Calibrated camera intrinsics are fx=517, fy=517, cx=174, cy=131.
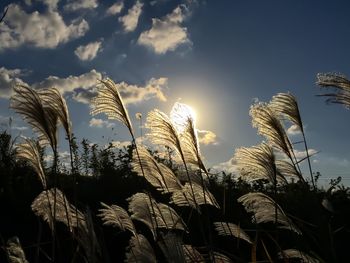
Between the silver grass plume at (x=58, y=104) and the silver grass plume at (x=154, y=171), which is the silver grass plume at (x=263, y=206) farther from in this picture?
the silver grass plume at (x=58, y=104)

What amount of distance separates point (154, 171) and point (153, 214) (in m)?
0.43

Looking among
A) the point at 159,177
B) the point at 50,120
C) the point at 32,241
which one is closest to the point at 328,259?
the point at 159,177

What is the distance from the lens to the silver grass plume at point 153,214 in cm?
409

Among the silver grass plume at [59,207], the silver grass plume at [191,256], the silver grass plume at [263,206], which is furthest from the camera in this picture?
the silver grass plume at [263,206]

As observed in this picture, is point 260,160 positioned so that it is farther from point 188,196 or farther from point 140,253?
point 140,253

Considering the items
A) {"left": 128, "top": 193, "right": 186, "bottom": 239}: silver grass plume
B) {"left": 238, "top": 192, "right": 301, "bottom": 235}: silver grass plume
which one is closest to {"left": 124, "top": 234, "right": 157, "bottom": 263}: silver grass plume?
{"left": 128, "top": 193, "right": 186, "bottom": 239}: silver grass plume

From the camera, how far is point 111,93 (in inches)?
161

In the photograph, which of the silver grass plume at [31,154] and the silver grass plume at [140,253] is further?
the silver grass plume at [31,154]

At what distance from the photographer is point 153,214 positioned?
413 centimetres

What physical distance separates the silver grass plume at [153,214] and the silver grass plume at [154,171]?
0.64 feet

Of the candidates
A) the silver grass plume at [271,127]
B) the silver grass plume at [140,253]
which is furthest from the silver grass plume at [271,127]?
the silver grass plume at [140,253]

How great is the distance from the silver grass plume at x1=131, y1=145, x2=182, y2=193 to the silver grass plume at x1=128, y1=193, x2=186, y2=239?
19 cm

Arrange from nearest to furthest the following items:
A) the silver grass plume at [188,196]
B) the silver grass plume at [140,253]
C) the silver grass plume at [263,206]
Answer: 1. the silver grass plume at [140,253]
2. the silver grass plume at [263,206]
3. the silver grass plume at [188,196]

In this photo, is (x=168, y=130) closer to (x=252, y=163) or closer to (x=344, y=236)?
(x=252, y=163)
